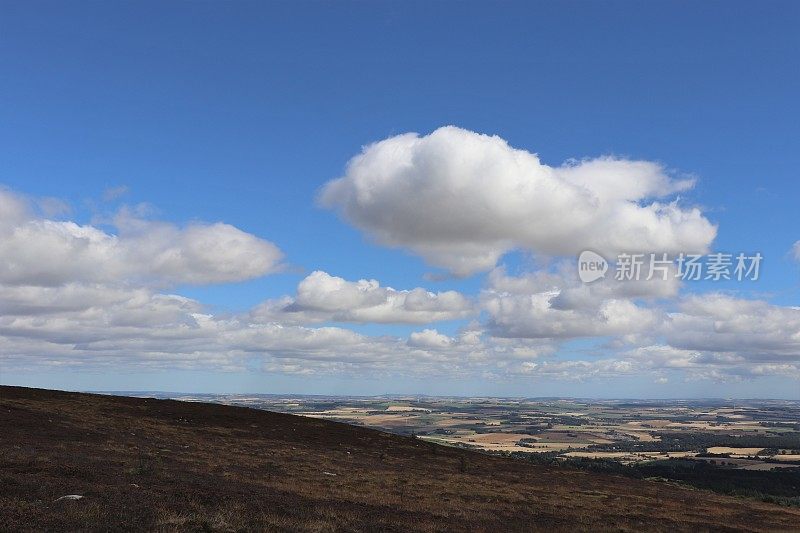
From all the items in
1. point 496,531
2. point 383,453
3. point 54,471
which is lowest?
point 383,453

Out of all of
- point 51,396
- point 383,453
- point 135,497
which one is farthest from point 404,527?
point 51,396

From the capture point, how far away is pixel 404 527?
22.7m

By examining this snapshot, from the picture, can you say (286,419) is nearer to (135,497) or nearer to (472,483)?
(472,483)

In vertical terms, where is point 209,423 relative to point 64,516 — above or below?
below

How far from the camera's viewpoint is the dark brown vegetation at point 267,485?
65.2ft

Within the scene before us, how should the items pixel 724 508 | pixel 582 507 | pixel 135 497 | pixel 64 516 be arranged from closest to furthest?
pixel 64 516
pixel 135 497
pixel 582 507
pixel 724 508

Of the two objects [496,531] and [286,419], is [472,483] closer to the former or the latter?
[496,531]

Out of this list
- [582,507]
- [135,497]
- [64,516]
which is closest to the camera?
[64,516]

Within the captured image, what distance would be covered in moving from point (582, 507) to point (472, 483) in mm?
10720

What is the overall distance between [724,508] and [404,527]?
1322 inches

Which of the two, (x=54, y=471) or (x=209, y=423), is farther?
(x=209, y=423)

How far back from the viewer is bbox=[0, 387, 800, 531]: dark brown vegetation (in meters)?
19.9

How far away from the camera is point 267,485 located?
3061 cm

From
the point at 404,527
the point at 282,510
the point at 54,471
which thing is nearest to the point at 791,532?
the point at 404,527
